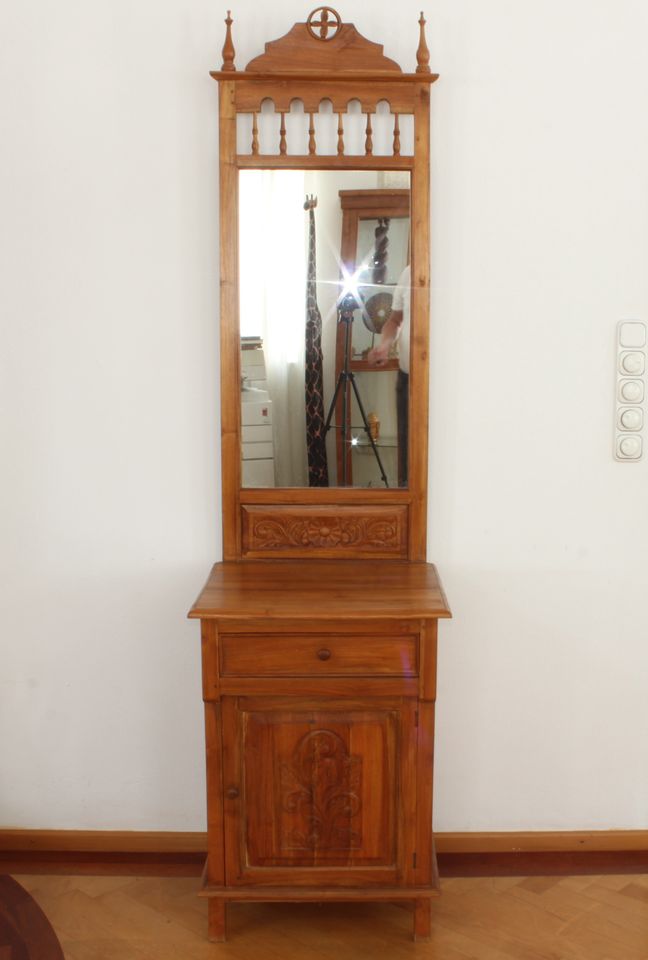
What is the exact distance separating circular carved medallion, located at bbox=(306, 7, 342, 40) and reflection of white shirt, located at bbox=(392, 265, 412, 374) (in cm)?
62

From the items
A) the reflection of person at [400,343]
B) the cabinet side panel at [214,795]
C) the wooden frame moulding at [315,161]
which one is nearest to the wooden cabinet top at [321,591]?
the wooden frame moulding at [315,161]

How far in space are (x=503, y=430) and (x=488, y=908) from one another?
1.24 meters

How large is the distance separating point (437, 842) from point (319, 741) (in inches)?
28.0

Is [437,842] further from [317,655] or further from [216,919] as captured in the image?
[317,655]

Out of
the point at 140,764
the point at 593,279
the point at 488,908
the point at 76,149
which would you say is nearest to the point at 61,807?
the point at 140,764

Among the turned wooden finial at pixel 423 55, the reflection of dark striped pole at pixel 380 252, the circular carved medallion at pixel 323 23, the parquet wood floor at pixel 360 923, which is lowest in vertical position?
the parquet wood floor at pixel 360 923

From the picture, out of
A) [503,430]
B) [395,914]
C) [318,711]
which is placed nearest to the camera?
[318,711]

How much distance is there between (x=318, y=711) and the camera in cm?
210

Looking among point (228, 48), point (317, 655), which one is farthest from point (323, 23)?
point (317, 655)

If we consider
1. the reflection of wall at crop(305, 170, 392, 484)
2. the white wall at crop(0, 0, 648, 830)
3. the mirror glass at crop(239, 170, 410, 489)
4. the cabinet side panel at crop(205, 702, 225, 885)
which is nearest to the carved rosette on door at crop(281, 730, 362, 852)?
the cabinet side panel at crop(205, 702, 225, 885)

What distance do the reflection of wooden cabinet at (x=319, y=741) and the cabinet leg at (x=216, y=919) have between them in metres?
0.07

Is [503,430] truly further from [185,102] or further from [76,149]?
[76,149]

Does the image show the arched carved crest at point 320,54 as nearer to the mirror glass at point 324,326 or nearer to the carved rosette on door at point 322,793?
the mirror glass at point 324,326

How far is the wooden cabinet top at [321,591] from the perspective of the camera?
2.02 m
